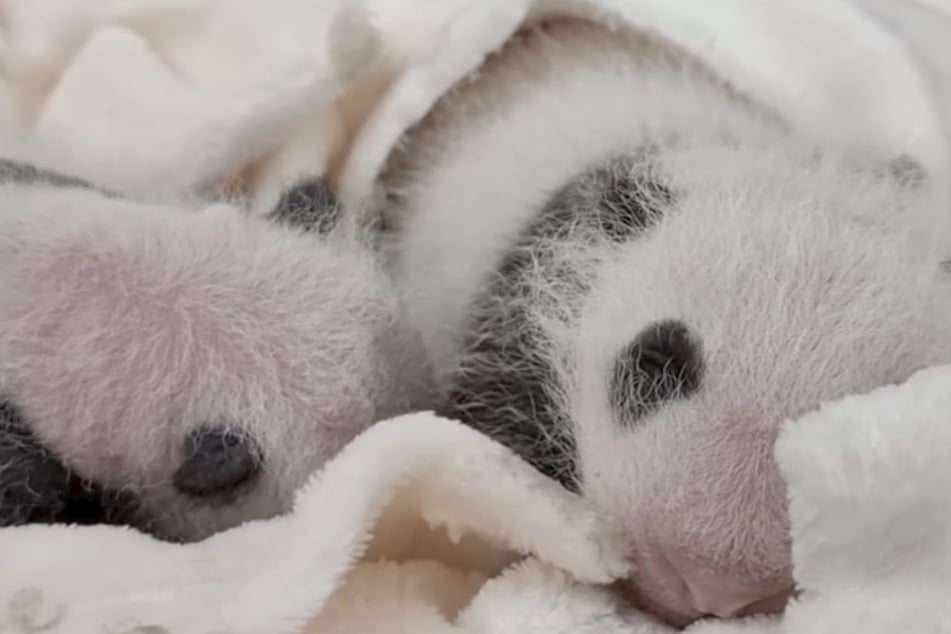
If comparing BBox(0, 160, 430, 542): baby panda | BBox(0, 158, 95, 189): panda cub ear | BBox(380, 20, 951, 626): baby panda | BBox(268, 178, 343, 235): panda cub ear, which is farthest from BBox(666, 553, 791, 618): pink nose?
BBox(0, 158, 95, 189): panda cub ear

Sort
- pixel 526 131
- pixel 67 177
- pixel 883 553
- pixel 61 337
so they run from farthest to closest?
pixel 526 131
pixel 67 177
pixel 61 337
pixel 883 553

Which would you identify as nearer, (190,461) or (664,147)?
(190,461)

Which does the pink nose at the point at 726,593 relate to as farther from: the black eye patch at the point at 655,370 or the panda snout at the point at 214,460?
the panda snout at the point at 214,460

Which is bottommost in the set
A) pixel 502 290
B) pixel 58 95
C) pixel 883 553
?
pixel 58 95

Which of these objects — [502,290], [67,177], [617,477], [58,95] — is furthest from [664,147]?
[58,95]

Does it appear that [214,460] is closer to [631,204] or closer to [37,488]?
[37,488]

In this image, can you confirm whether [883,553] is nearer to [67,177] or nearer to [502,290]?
[502,290]

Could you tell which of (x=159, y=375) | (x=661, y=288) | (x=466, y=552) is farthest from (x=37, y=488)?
(x=661, y=288)
